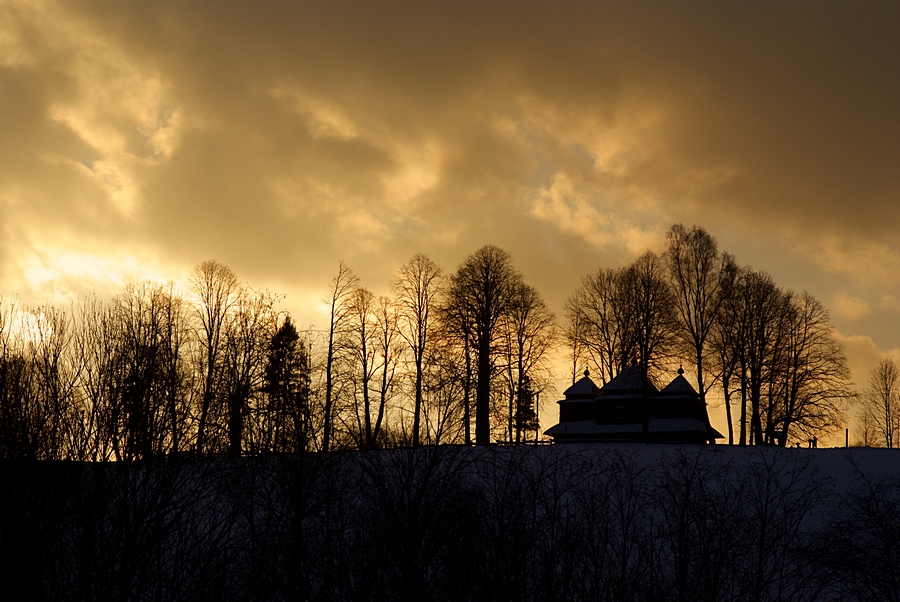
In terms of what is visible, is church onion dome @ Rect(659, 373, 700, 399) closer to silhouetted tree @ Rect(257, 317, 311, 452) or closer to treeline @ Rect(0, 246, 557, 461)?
treeline @ Rect(0, 246, 557, 461)

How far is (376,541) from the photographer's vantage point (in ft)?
61.0

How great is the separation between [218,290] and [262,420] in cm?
2259

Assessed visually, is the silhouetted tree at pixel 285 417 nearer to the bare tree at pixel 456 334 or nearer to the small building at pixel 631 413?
the bare tree at pixel 456 334

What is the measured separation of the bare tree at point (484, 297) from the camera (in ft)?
149

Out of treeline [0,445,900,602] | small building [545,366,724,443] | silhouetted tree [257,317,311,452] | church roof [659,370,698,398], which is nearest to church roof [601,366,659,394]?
small building [545,366,724,443]

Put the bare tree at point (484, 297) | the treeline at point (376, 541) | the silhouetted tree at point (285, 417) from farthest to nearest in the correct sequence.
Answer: the bare tree at point (484, 297), the silhouetted tree at point (285, 417), the treeline at point (376, 541)

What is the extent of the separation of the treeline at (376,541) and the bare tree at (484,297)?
21.4 meters

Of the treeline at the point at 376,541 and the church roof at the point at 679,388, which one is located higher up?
the church roof at the point at 679,388

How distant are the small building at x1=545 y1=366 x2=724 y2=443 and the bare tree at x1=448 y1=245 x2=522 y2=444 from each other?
32.6 ft

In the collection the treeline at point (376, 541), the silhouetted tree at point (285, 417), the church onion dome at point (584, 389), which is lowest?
the treeline at point (376, 541)

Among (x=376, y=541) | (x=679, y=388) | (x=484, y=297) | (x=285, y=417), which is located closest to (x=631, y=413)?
(x=679, y=388)

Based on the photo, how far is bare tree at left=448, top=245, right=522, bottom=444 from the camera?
45.4 m

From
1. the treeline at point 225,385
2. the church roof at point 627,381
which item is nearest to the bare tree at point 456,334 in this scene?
the treeline at point 225,385

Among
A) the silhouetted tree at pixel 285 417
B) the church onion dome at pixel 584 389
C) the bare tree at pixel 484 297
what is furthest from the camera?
the church onion dome at pixel 584 389
